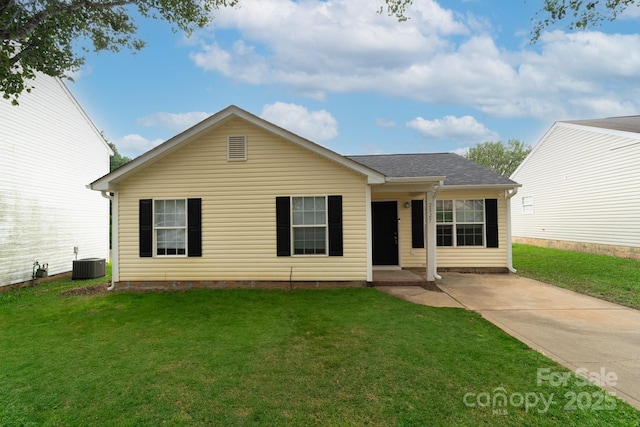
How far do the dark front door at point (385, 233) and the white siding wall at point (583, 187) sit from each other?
940cm

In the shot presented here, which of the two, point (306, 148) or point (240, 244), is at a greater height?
point (306, 148)

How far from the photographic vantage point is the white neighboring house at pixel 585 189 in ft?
37.2

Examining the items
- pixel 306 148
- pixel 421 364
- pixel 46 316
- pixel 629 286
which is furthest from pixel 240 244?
pixel 629 286

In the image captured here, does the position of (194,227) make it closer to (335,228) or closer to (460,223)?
(335,228)

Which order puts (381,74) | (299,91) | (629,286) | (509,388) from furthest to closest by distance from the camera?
(299,91)
(381,74)
(629,286)
(509,388)

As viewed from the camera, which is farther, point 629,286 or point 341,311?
point 629,286

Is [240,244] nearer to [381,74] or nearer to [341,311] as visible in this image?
[341,311]

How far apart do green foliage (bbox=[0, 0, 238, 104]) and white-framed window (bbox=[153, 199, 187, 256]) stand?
11.1 ft

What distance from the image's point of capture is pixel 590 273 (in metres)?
9.01

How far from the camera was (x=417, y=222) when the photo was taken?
9.36 metres

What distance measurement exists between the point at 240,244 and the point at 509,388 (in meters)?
6.13

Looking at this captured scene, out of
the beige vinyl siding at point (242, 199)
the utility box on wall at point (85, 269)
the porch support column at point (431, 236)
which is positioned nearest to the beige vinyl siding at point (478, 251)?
the porch support column at point (431, 236)

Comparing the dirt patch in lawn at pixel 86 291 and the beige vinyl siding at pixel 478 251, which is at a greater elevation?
the beige vinyl siding at pixel 478 251

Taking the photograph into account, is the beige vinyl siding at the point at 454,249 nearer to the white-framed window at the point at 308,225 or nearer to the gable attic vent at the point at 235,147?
the white-framed window at the point at 308,225
